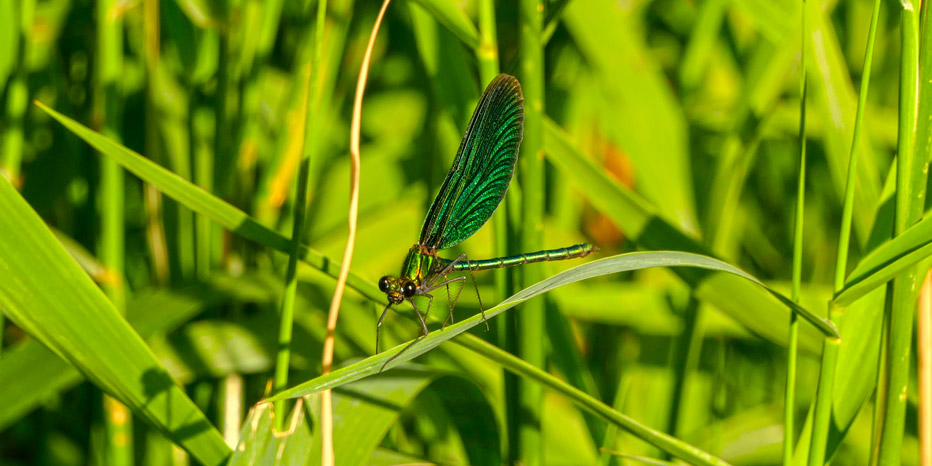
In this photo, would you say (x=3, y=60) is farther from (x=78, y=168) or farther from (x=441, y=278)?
(x=441, y=278)

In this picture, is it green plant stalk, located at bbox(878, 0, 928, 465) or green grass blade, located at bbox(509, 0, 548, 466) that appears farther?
green grass blade, located at bbox(509, 0, 548, 466)

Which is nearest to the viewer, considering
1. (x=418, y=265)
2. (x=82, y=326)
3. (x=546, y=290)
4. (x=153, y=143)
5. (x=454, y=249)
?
(x=546, y=290)

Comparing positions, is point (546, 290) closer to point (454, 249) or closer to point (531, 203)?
point (531, 203)

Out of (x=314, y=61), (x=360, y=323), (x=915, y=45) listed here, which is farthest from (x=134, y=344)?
(x=915, y=45)

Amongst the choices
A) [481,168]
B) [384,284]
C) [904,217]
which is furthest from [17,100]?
[904,217]

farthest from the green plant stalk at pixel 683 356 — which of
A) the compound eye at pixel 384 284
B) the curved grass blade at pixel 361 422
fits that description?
the compound eye at pixel 384 284

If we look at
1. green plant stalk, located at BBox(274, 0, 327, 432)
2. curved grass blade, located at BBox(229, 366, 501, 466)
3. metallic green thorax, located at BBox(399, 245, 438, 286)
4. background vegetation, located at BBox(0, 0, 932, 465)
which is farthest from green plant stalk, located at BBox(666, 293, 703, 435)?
green plant stalk, located at BBox(274, 0, 327, 432)

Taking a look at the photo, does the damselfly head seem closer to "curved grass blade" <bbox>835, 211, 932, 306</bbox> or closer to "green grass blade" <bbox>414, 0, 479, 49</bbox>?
"green grass blade" <bbox>414, 0, 479, 49</bbox>

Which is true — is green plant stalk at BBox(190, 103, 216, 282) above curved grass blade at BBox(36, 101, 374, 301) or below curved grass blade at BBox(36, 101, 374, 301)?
above
